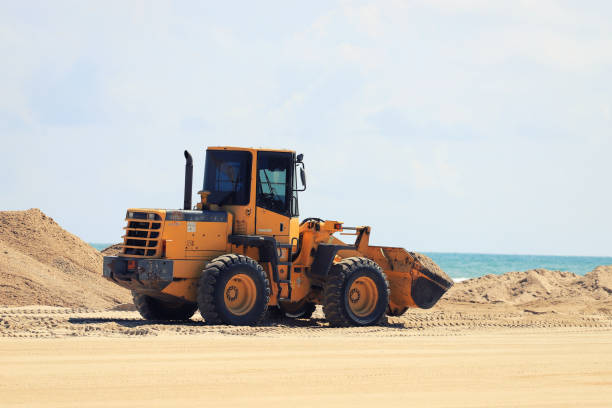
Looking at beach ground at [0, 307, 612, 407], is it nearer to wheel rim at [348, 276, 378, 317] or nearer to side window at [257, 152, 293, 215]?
wheel rim at [348, 276, 378, 317]

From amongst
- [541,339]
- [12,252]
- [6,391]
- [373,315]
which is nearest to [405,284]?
[373,315]

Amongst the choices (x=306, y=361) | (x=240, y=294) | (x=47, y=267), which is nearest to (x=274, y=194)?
(x=240, y=294)

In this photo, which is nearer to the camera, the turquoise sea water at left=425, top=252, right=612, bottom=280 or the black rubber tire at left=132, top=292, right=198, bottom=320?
the black rubber tire at left=132, top=292, right=198, bottom=320

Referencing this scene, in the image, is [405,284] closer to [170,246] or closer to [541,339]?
[541,339]

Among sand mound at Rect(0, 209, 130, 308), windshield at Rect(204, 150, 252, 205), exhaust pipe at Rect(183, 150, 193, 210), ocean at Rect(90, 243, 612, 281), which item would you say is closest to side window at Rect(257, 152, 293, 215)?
windshield at Rect(204, 150, 252, 205)

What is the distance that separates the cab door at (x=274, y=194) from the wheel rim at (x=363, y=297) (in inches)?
66.3

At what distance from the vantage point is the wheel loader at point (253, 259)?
1672cm

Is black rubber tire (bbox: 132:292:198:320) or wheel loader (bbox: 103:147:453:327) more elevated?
wheel loader (bbox: 103:147:453:327)

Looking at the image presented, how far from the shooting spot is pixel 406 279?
1894 cm

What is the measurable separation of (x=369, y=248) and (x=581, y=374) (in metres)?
8.33

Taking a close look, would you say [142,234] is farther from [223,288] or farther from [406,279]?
[406,279]

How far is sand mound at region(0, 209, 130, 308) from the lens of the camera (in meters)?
24.1

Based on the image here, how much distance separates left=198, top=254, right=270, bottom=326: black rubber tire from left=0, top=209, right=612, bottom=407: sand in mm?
299

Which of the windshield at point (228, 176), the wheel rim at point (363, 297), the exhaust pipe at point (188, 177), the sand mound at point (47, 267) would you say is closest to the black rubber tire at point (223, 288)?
the windshield at point (228, 176)
